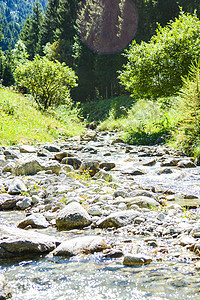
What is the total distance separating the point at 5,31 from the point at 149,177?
163689 millimetres

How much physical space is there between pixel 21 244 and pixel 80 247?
485 millimetres

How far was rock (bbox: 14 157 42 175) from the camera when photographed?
5863 millimetres

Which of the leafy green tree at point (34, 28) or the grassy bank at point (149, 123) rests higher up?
the leafy green tree at point (34, 28)

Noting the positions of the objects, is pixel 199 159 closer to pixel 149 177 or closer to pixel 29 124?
pixel 149 177

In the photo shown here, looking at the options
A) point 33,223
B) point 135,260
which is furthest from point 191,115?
point 135,260

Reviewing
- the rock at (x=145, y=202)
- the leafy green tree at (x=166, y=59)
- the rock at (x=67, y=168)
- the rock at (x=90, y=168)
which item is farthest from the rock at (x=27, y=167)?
the leafy green tree at (x=166, y=59)

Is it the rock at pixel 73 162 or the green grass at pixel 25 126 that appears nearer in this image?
the rock at pixel 73 162

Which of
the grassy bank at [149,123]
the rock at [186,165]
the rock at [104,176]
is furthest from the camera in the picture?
the grassy bank at [149,123]

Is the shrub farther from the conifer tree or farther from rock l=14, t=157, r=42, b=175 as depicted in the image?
the conifer tree

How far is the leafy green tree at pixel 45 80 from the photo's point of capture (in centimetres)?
1784

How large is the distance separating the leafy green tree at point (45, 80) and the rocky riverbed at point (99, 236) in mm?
13090

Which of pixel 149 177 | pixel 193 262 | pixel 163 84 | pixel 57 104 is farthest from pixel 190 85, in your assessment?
pixel 57 104

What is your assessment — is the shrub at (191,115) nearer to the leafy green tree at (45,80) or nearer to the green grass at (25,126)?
the green grass at (25,126)

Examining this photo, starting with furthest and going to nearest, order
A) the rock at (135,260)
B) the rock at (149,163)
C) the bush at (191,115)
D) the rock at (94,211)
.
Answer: the bush at (191,115) → the rock at (149,163) → the rock at (94,211) → the rock at (135,260)
